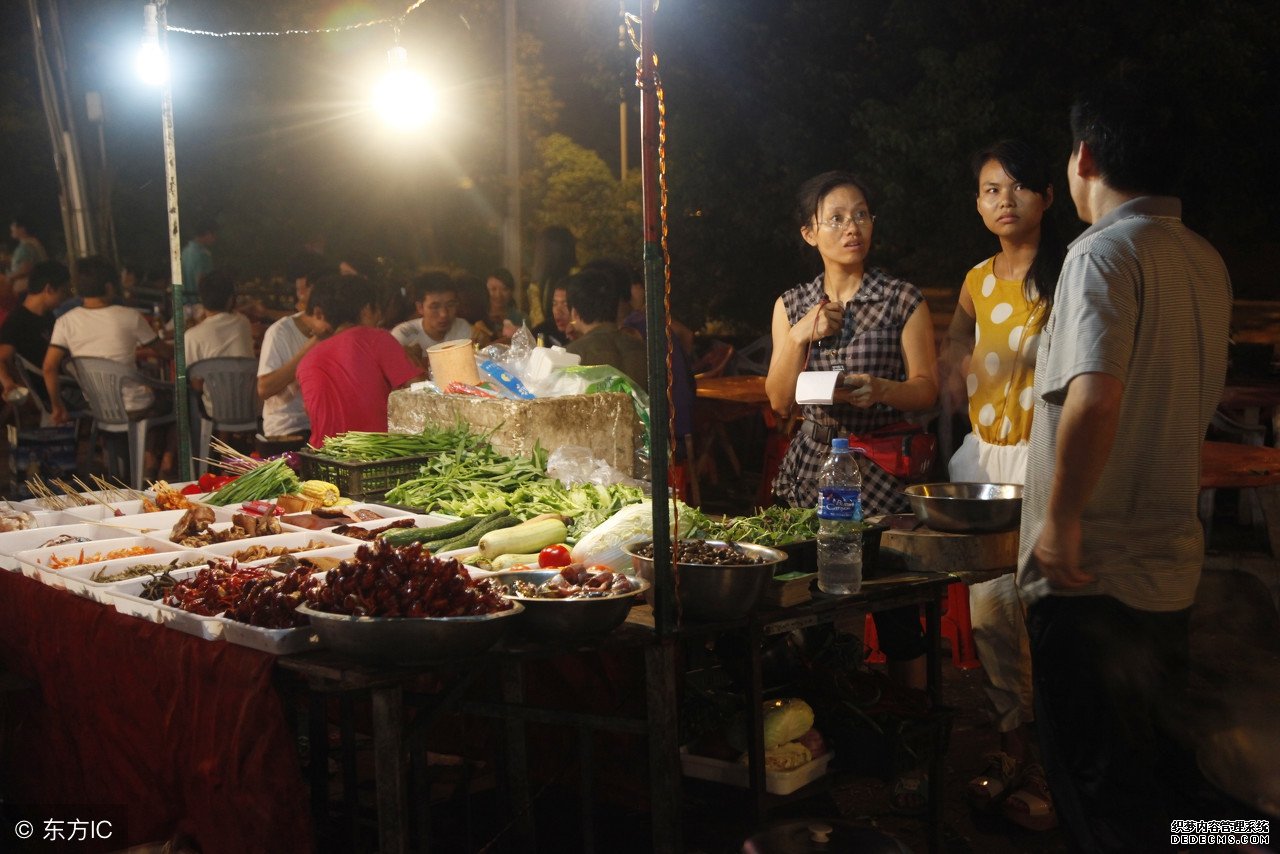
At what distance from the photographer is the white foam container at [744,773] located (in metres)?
3.64

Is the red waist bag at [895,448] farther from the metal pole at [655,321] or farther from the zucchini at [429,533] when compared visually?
the metal pole at [655,321]

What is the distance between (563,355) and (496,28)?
1017 inches

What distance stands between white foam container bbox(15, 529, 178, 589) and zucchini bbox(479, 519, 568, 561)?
120 cm

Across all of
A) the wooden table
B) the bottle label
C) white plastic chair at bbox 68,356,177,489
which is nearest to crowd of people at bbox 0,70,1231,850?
the bottle label

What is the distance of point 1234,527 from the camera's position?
376 inches

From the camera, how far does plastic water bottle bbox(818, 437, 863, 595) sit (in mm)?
3607

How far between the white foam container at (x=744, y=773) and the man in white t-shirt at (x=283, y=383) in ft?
15.5

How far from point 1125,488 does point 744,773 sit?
1.48m

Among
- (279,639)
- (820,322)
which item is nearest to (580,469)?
(820,322)

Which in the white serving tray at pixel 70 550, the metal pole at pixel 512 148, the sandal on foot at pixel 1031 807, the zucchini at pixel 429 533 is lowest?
the sandal on foot at pixel 1031 807

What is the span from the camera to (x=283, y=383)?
774 cm

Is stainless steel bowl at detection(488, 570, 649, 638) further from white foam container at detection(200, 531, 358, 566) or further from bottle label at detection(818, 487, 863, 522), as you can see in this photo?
white foam container at detection(200, 531, 358, 566)

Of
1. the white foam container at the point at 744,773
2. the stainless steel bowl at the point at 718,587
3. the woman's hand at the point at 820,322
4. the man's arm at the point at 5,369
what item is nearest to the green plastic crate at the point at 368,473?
the woman's hand at the point at 820,322

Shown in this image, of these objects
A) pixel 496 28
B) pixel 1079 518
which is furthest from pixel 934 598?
pixel 496 28
